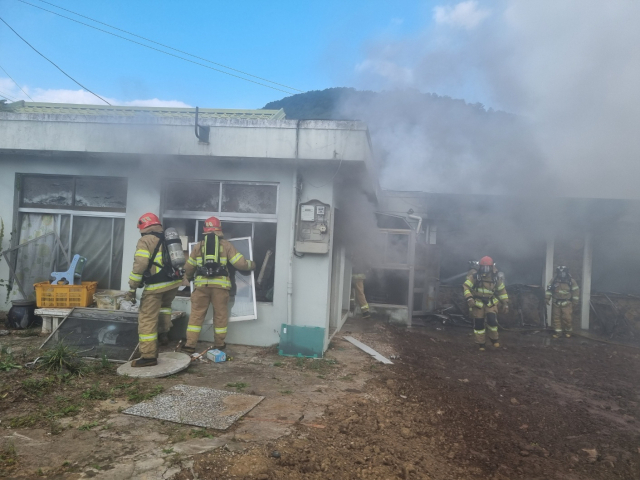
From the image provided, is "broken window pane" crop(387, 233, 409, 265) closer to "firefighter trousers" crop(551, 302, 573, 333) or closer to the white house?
the white house

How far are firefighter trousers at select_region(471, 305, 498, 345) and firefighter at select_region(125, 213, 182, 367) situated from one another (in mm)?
5732

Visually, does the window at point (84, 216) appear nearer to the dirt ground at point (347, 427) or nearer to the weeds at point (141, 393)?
the dirt ground at point (347, 427)

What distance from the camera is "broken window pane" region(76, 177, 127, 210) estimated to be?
705 centimetres

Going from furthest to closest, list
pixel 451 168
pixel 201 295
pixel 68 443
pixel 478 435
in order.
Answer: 1. pixel 451 168
2. pixel 201 295
3. pixel 478 435
4. pixel 68 443

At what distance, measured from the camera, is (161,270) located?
5.50 metres

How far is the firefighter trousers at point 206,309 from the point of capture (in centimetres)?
605

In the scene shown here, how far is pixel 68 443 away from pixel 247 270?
3333 millimetres

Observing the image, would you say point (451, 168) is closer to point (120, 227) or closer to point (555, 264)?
point (555, 264)

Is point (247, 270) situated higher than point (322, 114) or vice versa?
point (322, 114)

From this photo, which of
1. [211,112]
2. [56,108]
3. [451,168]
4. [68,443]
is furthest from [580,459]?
[451,168]

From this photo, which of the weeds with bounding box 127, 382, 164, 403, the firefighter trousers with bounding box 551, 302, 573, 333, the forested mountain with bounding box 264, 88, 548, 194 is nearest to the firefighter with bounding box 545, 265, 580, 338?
the firefighter trousers with bounding box 551, 302, 573, 333

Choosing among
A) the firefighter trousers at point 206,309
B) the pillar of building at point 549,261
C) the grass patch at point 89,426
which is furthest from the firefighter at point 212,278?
the pillar of building at point 549,261

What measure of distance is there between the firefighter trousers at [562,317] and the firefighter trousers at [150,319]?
343 inches

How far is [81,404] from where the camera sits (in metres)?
4.07
